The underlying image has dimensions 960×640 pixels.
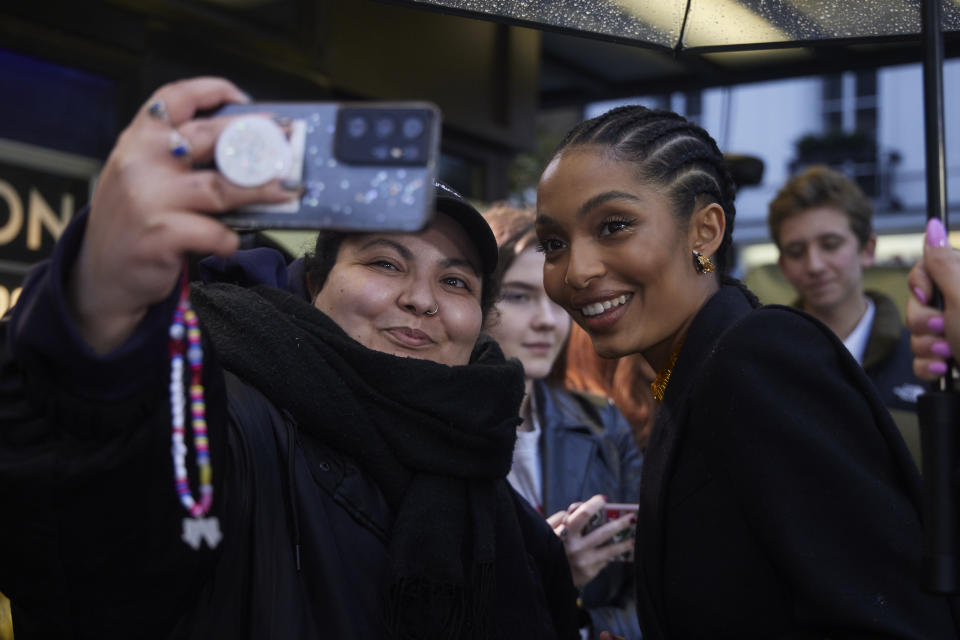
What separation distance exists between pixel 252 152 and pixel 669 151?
1.15 metres

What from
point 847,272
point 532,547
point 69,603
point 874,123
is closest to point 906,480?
point 532,547

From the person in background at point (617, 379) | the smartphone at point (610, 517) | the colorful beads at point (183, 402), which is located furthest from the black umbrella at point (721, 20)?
the person in background at point (617, 379)

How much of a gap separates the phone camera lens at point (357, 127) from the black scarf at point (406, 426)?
2.52ft

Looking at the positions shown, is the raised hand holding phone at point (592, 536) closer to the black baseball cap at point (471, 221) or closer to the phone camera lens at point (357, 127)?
the black baseball cap at point (471, 221)

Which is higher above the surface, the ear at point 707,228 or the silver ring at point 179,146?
the ear at point 707,228

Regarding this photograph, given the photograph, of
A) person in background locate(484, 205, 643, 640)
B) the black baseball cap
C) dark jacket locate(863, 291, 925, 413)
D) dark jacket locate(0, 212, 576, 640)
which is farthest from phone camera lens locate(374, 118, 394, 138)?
dark jacket locate(863, 291, 925, 413)

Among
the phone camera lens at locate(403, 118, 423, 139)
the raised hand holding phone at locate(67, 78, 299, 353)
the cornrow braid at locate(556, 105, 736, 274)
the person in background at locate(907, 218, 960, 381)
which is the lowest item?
the person in background at locate(907, 218, 960, 381)

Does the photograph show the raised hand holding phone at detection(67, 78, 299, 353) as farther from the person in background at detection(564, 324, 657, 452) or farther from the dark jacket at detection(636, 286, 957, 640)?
the person in background at detection(564, 324, 657, 452)

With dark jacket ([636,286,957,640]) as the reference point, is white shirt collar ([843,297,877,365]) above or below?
above

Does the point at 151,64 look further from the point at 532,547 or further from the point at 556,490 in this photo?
the point at 532,547

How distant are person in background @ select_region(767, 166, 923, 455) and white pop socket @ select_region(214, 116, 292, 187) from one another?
134 inches

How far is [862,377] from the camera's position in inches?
61.2

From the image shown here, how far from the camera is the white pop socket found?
3.48 ft

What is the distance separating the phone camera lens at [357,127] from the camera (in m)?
1.08
